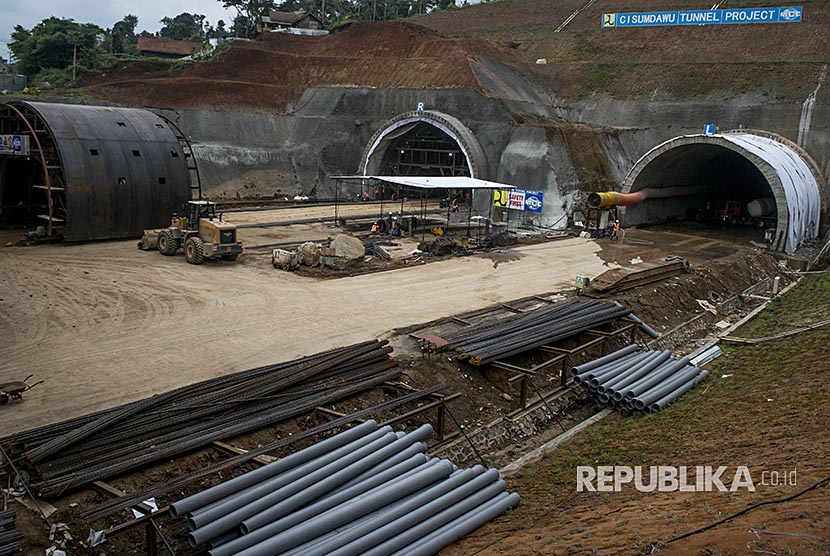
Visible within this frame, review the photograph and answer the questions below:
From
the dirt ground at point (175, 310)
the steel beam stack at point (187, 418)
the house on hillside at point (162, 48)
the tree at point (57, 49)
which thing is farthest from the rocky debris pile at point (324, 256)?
the house on hillside at point (162, 48)

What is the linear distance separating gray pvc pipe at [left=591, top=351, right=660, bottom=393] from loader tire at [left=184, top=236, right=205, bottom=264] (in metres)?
14.5

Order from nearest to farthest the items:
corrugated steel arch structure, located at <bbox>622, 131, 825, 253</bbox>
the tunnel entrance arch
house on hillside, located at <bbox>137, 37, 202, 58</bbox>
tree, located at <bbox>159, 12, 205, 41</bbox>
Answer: corrugated steel arch structure, located at <bbox>622, 131, 825, 253</bbox>, the tunnel entrance arch, house on hillside, located at <bbox>137, 37, 202, 58</bbox>, tree, located at <bbox>159, 12, 205, 41</bbox>

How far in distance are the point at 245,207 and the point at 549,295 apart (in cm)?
2342

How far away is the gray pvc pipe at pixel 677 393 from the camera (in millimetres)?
15055

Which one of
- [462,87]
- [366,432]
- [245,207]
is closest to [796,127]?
[462,87]

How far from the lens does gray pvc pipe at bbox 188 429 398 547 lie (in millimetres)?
8391

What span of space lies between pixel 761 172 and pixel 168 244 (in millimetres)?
28140

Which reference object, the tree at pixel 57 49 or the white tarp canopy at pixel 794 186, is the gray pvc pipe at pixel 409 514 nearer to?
the white tarp canopy at pixel 794 186

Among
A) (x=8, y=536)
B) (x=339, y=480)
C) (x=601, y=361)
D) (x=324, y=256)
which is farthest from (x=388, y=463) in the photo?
(x=324, y=256)

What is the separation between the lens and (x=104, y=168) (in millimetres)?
25812

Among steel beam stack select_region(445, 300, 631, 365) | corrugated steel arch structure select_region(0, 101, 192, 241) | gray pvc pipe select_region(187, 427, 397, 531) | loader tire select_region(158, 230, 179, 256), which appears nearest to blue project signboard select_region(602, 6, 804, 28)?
steel beam stack select_region(445, 300, 631, 365)

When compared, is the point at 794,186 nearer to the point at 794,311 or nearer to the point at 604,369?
the point at 794,311

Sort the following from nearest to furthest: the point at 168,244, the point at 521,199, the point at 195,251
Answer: the point at 195,251 → the point at 168,244 → the point at 521,199

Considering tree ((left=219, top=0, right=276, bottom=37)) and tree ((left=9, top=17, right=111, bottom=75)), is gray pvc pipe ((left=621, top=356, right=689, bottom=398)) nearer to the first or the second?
tree ((left=9, top=17, right=111, bottom=75))
